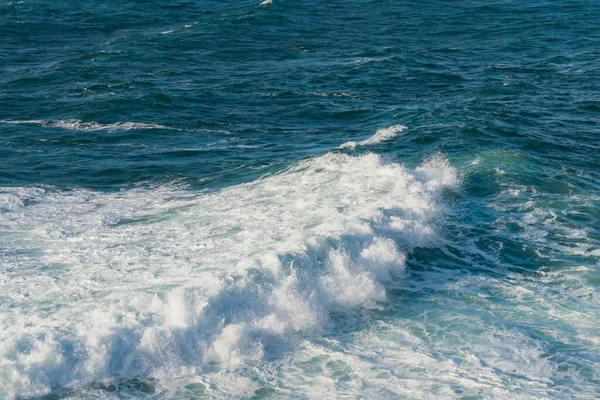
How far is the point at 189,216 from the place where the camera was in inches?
790

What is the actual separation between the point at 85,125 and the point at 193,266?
1267 cm

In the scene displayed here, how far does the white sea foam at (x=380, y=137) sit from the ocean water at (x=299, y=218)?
0.45 feet

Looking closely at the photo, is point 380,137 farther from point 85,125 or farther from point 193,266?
point 193,266

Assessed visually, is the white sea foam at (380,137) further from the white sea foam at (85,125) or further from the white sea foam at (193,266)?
the white sea foam at (85,125)

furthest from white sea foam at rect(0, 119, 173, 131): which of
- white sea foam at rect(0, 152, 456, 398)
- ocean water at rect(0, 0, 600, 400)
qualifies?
white sea foam at rect(0, 152, 456, 398)

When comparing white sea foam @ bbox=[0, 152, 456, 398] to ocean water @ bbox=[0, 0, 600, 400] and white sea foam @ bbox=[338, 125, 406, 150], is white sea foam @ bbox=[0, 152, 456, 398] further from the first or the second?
white sea foam @ bbox=[338, 125, 406, 150]

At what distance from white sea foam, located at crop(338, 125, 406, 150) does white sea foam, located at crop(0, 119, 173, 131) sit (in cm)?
628

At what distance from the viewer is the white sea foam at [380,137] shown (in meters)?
25.4

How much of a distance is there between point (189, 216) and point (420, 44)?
870 inches

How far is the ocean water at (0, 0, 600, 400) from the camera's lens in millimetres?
13656

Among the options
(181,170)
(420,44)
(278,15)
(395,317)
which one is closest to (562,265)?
(395,317)

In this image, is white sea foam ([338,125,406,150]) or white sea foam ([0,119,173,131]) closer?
white sea foam ([338,125,406,150])

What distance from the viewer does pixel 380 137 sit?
86.0 feet

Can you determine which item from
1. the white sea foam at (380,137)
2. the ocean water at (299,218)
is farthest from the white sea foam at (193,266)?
the white sea foam at (380,137)
